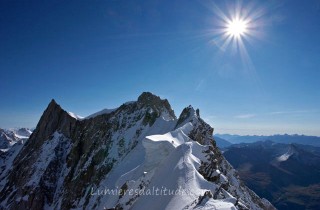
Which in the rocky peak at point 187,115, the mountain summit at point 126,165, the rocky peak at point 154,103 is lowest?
the mountain summit at point 126,165

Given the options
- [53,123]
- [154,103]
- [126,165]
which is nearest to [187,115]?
[126,165]

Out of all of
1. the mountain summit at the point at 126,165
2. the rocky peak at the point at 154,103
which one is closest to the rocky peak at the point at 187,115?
the mountain summit at the point at 126,165

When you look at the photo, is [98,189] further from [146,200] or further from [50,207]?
[146,200]

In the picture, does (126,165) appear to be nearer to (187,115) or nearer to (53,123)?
(187,115)

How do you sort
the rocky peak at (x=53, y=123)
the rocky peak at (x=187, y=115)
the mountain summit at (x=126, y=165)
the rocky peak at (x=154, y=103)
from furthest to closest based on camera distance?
the rocky peak at (x=53, y=123)
the rocky peak at (x=154, y=103)
the rocky peak at (x=187, y=115)
the mountain summit at (x=126, y=165)

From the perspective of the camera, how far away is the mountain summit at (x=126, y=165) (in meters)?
25.9

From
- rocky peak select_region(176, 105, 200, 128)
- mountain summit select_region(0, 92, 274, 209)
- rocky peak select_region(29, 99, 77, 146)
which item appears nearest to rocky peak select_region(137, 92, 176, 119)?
mountain summit select_region(0, 92, 274, 209)

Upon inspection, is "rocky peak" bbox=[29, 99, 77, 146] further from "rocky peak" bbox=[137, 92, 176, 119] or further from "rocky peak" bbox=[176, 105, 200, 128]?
"rocky peak" bbox=[176, 105, 200, 128]

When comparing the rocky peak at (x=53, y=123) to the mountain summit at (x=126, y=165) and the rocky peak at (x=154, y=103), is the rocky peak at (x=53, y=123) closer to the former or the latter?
the mountain summit at (x=126, y=165)

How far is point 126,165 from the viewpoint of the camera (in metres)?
60.8

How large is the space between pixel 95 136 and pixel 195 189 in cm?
7297

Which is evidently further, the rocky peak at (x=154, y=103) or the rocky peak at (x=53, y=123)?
the rocky peak at (x=53, y=123)

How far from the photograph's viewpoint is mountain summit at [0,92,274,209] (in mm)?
25938

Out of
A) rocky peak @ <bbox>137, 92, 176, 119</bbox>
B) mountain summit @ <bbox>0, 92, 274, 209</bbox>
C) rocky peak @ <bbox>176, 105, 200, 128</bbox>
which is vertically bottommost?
mountain summit @ <bbox>0, 92, 274, 209</bbox>
